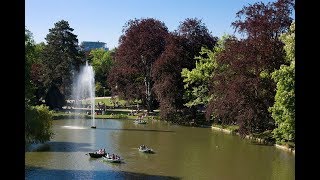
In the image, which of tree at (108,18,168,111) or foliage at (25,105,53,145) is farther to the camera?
tree at (108,18,168,111)

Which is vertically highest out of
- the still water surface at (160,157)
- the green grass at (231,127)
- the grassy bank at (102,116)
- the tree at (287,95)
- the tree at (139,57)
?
the tree at (139,57)

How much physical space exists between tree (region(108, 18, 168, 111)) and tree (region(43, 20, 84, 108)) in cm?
950

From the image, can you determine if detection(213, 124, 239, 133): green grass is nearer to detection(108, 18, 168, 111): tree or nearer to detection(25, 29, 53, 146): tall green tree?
detection(108, 18, 168, 111): tree

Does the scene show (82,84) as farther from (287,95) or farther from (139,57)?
(287,95)

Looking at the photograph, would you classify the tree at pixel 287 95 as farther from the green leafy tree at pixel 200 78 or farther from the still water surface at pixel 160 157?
the green leafy tree at pixel 200 78

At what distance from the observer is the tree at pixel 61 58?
61.8 metres

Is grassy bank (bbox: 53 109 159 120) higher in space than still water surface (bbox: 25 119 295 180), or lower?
higher

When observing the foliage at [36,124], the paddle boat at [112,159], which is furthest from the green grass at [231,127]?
the foliage at [36,124]

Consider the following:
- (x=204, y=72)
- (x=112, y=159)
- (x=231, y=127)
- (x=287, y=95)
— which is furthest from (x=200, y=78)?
(x=112, y=159)

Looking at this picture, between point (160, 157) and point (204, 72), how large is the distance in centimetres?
2026

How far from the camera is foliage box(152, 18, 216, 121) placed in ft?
153

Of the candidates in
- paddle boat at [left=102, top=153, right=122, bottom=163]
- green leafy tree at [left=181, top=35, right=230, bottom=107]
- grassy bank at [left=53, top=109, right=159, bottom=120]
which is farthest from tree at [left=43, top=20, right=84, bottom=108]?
paddle boat at [left=102, top=153, right=122, bottom=163]

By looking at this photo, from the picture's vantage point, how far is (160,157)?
2673 cm

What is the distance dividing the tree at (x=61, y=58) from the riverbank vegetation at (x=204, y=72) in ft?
0.49
